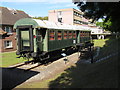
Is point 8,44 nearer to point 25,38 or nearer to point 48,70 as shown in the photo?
point 25,38

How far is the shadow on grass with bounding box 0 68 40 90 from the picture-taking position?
26.7 ft

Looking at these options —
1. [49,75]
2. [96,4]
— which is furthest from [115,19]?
[49,75]

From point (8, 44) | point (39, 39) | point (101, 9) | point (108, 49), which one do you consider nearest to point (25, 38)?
point (39, 39)

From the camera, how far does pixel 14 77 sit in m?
9.24

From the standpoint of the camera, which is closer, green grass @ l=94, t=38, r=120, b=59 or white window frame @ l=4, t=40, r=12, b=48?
green grass @ l=94, t=38, r=120, b=59

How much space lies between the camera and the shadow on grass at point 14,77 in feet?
26.7

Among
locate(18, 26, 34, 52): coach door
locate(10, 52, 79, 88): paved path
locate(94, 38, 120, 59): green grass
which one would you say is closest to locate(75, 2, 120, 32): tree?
locate(10, 52, 79, 88): paved path

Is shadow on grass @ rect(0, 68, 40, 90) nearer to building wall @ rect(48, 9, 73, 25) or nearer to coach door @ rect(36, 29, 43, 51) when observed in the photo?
coach door @ rect(36, 29, 43, 51)

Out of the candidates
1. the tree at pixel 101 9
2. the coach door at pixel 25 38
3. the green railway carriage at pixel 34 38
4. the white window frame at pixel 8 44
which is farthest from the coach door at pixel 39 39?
Answer: the white window frame at pixel 8 44

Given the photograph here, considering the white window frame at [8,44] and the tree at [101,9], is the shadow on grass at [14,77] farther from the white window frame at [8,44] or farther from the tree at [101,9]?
the white window frame at [8,44]

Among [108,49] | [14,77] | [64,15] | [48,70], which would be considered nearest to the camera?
[14,77]

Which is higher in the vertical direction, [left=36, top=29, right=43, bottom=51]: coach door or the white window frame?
[left=36, top=29, right=43, bottom=51]: coach door

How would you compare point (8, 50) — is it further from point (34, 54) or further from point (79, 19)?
point (79, 19)

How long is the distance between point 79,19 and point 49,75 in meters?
44.3
